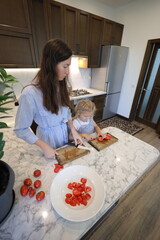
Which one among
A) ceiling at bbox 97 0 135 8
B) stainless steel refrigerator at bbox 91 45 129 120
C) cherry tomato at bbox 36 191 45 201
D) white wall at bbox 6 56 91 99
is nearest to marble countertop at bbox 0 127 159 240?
cherry tomato at bbox 36 191 45 201

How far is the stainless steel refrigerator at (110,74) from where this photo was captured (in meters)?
2.35

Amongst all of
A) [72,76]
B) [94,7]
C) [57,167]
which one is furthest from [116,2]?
[57,167]

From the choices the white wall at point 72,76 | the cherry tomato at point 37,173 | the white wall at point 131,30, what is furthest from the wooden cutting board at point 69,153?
the white wall at point 131,30

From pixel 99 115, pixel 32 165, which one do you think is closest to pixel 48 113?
pixel 32 165

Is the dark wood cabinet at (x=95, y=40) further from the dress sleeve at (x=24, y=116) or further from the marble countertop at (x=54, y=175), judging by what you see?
the dress sleeve at (x=24, y=116)

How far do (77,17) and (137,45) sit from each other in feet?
4.96

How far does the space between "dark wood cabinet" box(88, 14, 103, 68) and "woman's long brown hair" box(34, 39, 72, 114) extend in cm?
187

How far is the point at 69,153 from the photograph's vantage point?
0.78 metres

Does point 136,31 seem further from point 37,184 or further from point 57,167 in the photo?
point 37,184

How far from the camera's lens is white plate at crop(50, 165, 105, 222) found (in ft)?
1.51

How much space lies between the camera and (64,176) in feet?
1.98

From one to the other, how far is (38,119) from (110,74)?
2214mm

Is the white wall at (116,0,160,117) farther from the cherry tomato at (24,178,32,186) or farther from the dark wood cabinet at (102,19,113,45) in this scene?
the cherry tomato at (24,178,32,186)

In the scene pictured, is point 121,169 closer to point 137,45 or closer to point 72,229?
point 72,229
